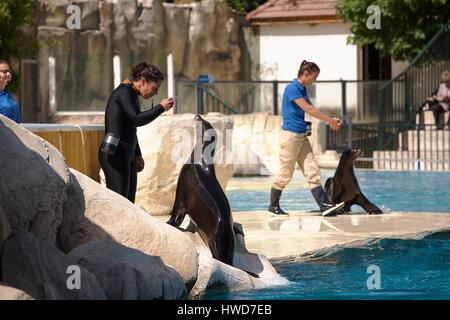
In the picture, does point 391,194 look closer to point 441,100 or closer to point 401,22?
point 441,100

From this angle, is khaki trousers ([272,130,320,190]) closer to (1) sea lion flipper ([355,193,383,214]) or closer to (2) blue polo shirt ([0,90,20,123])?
(1) sea lion flipper ([355,193,383,214])

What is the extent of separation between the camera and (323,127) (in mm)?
24000

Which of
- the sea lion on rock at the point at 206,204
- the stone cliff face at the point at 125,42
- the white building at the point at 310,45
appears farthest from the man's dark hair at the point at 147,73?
the white building at the point at 310,45

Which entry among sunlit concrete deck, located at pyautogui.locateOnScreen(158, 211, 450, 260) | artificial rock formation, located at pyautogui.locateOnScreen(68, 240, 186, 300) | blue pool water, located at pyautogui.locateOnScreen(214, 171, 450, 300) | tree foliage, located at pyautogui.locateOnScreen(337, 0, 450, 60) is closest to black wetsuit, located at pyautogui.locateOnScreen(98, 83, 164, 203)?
sunlit concrete deck, located at pyautogui.locateOnScreen(158, 211, 450, 260)

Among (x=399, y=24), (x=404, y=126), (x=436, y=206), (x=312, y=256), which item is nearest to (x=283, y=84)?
(x=399, y=24)

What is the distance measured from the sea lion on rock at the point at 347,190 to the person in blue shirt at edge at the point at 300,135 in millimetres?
289

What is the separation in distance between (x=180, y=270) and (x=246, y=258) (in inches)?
41.6

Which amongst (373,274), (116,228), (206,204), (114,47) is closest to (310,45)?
(114,47)

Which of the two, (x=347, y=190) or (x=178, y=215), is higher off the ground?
(x=178, y=215)

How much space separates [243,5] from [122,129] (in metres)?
25.6

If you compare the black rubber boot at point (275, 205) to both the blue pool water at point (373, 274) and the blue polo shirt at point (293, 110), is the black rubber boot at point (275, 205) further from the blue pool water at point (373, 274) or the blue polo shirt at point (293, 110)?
the blue pool water at point (373, 274)

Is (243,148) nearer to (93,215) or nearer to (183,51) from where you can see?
(183,51)

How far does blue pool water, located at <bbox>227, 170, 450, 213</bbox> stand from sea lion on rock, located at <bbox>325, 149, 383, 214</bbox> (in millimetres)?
810

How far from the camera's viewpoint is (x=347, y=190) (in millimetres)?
13320
